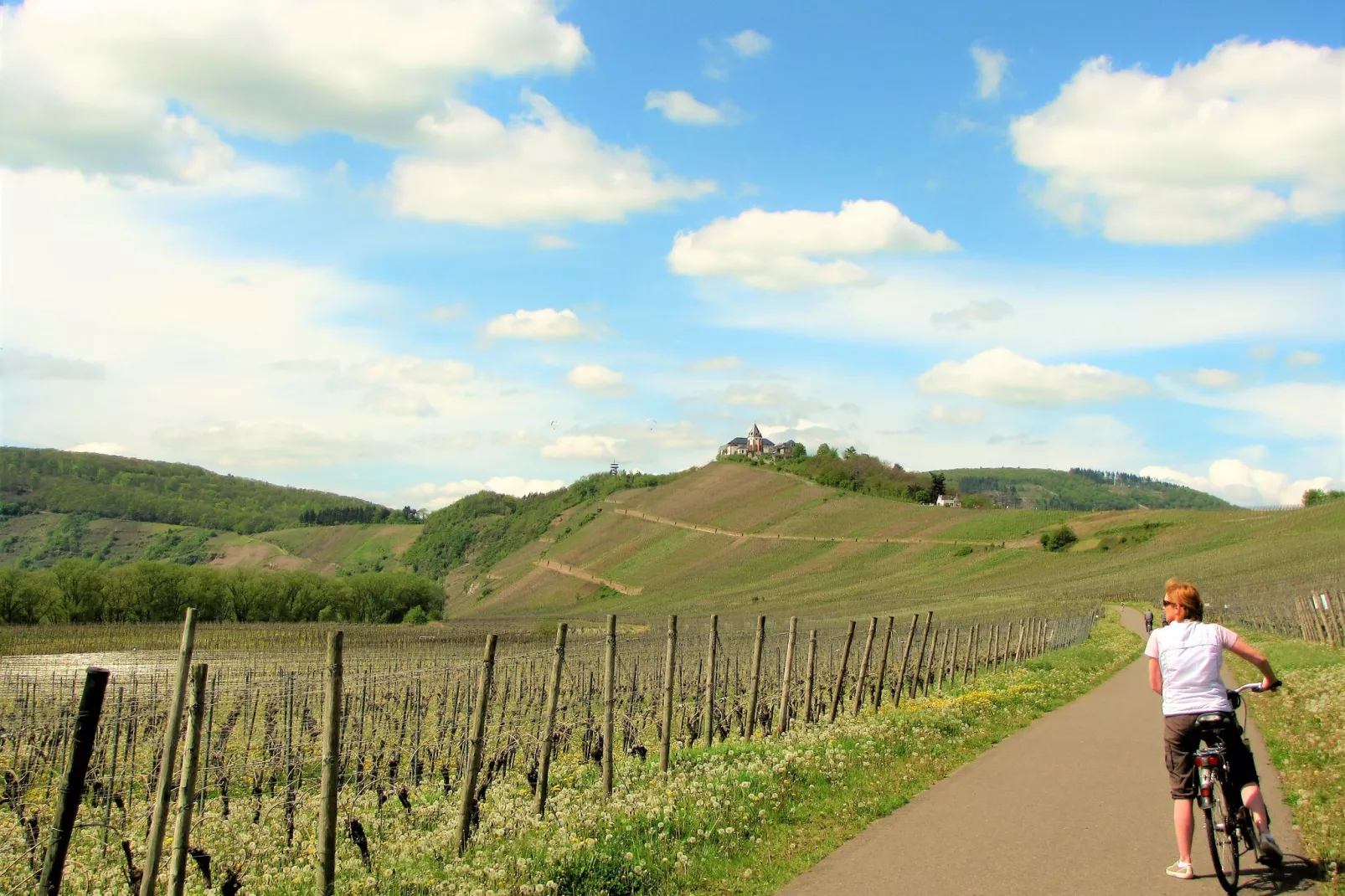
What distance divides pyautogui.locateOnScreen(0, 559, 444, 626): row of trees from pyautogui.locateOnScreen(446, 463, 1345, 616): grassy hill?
2446 centimetres

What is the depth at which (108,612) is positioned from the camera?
6719 centimetres

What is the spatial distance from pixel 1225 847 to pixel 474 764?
5524 millimetres

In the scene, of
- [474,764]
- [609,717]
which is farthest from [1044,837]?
[474,764]

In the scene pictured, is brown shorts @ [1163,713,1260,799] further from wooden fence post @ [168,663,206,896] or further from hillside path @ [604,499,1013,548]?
hillside path @ [604,499,1013,548]

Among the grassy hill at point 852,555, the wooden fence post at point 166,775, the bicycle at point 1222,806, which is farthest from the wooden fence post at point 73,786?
the grassy hill at point 852,555

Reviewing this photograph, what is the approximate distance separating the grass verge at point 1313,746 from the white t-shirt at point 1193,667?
1245mm

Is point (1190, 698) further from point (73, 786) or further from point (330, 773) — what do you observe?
point (73, 786)

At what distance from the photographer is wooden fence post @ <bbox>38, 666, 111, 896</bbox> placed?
516 cm

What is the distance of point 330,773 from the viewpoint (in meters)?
6.93

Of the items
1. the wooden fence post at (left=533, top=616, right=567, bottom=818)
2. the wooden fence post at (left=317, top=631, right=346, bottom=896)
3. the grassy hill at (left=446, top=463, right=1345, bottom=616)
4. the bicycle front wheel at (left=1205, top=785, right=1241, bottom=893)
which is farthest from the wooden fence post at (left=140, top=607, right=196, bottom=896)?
the grassy hill at (left=446, top=463, right=1345, bottom=616)

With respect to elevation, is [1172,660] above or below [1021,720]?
above

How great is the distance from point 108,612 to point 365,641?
2237 cm

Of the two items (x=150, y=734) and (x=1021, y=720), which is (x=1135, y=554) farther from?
(x=150, y=734)

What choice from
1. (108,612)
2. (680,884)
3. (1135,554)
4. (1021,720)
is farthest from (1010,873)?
(1135,554)
